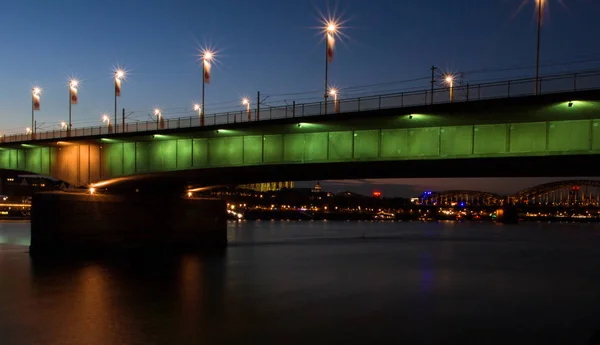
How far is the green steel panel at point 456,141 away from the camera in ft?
107

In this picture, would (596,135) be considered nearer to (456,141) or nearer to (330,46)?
(456,141)

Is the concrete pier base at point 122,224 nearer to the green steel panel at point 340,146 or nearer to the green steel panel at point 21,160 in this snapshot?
the green steel panel at point 21,160

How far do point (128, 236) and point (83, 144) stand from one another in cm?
970

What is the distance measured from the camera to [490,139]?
105 ft

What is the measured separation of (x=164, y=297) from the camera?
3038 cm

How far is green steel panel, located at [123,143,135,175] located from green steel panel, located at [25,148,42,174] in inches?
484

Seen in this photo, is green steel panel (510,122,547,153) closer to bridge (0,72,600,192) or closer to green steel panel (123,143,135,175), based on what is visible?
bridge (0,72,600,192)

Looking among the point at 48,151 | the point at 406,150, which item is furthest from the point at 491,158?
the point at 48,151

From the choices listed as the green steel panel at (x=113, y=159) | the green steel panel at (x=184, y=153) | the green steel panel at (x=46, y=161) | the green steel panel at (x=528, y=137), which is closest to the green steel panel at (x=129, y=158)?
the green steel panel at (x=113, y=159)

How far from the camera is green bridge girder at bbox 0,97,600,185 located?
97.9 feet

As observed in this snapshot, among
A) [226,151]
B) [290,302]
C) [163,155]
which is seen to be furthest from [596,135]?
[163,155]

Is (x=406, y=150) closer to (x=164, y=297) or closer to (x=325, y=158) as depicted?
(x=325, y=158)

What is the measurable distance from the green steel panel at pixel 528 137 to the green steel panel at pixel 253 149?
16872mm

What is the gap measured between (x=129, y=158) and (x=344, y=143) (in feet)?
65.2
